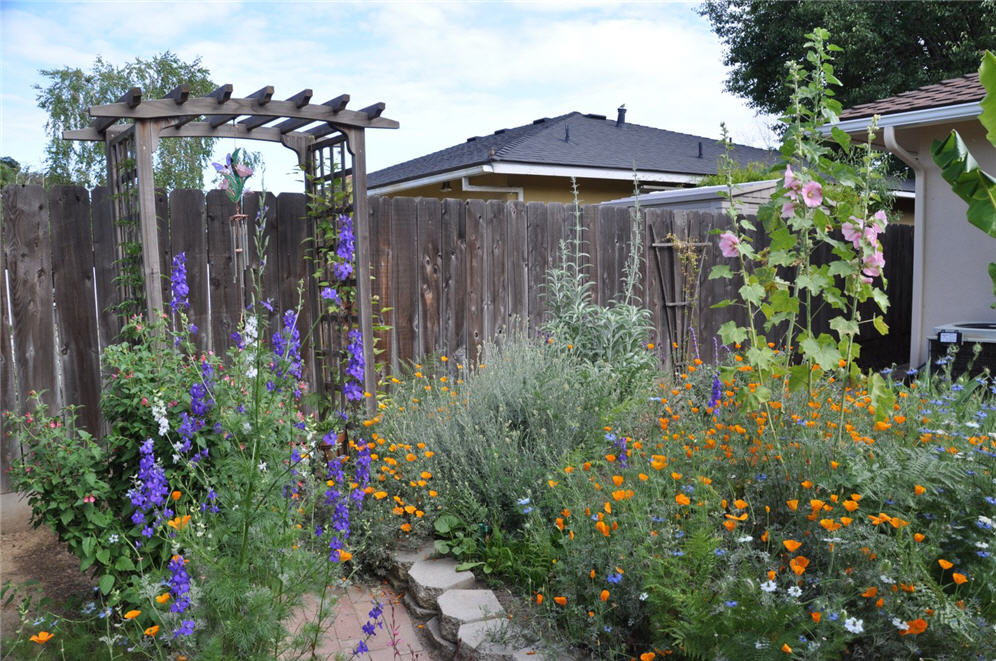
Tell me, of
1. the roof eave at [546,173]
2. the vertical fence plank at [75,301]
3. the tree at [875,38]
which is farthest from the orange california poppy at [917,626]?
the tree at [875,38]

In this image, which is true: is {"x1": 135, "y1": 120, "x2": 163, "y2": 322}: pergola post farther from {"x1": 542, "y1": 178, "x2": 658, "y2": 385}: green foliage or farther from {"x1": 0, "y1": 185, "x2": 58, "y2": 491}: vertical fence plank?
{"x1": 542, "y1": 178, "x2": 658, "y2": 385}: green foliage

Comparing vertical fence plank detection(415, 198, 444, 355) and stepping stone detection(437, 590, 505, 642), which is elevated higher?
vertical fence plank detection(415, 198, 444, 355)

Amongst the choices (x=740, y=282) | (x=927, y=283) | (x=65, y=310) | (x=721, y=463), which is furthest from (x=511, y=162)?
(x=721, y=463)

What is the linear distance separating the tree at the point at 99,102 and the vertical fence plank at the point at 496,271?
1294 cm

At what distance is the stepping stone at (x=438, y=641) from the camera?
9.25ft

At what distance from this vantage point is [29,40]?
132 inches

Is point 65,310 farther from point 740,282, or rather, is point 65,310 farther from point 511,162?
point 511,162

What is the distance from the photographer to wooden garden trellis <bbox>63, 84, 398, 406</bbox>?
159 inches

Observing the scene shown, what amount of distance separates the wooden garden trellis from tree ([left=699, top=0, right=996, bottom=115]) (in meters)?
12.4

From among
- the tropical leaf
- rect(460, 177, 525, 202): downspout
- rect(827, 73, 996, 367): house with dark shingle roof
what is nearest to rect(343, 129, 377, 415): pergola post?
the tropical leaf

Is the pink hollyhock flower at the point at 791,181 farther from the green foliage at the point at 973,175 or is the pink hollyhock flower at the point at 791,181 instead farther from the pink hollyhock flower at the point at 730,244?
the green foliage at the point at 973,175

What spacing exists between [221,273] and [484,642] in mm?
3118

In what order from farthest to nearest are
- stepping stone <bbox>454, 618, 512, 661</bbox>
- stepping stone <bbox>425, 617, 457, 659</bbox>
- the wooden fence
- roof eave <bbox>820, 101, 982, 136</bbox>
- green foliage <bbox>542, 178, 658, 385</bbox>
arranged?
1. roof eave <bbox>820, 101, 982, 136</bbox>
2. green foliage <bbox>542, 178, 658, 385</bbox>
3. the wooden fence
4. stepping stone <bbox>425, 617, 457, 659</bbox>
5. stepping stone <bbox>454, 618, 512, 661</bbox>

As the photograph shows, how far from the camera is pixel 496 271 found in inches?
240
